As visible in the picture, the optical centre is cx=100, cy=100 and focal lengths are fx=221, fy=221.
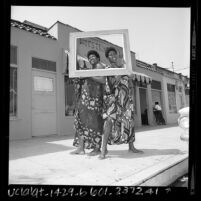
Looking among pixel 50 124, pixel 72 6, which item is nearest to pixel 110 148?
pixel 72 6

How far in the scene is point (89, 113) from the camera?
2.98 meters

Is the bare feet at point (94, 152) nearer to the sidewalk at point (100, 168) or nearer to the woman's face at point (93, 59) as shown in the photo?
the sidewalk at point (100, 168)

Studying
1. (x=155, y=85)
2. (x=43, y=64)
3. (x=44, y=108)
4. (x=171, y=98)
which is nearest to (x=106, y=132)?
(x=171, y=98)

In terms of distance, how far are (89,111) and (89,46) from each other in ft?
2.88

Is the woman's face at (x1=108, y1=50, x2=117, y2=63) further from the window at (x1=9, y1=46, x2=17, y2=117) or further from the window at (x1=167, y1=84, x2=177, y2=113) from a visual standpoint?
the window at (x1=9, y1=46, x2=17, y2=117)

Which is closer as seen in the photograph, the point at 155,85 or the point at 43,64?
the point at 155,85

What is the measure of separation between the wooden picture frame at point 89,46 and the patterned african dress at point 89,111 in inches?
18.8

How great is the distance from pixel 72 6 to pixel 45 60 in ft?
14.2

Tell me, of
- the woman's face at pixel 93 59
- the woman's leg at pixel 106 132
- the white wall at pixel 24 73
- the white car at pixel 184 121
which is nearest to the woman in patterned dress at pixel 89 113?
the woman's leg at pixel 106 132

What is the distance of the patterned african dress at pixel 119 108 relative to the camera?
2850mm

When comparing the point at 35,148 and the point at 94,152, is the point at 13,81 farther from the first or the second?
the point at 94,152
